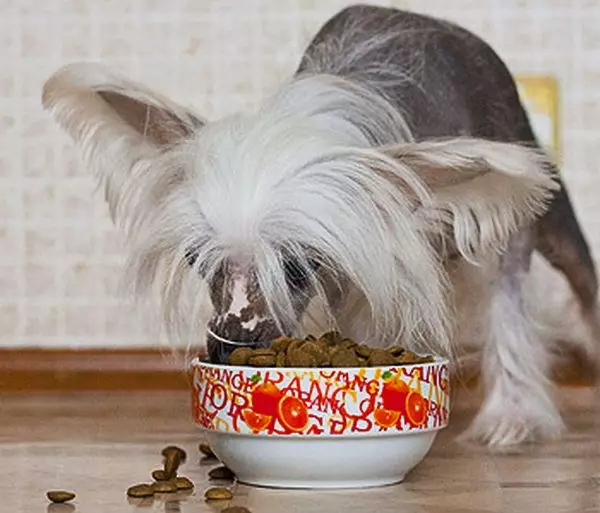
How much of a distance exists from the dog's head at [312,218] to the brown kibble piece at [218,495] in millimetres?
163

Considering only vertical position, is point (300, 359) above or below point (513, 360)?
above

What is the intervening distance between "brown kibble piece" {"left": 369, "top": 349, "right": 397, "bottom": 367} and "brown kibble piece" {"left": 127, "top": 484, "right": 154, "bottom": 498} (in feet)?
0.78

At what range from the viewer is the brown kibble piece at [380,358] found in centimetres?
137

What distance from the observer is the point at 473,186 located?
1511mm

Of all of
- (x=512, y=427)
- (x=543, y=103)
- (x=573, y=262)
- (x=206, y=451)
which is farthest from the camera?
(x=543, y=103)

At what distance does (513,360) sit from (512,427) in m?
0.11

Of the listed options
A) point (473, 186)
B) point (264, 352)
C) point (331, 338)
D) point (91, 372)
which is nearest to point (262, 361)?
point (264, 352)

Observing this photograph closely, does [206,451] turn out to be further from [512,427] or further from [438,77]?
[438,77]

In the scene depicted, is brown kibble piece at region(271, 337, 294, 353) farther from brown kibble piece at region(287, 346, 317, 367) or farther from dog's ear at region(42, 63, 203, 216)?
dog's ear at region(42, 63, 203, 216)

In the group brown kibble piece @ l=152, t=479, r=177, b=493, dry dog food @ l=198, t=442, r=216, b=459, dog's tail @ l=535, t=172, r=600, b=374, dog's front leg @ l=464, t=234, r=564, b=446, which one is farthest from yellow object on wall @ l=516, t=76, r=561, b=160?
brown kibble piece @ l=152, t=479, r=177, b=493

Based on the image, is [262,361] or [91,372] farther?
[91,372]

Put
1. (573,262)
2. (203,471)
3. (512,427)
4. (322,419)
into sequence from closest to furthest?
1. (322,419)
2. (203,471)
3. (512,427)
4. (573,262)

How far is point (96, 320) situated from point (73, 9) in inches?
20.7

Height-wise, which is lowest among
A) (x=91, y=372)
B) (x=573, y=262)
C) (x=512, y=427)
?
(x=91, y=372)
